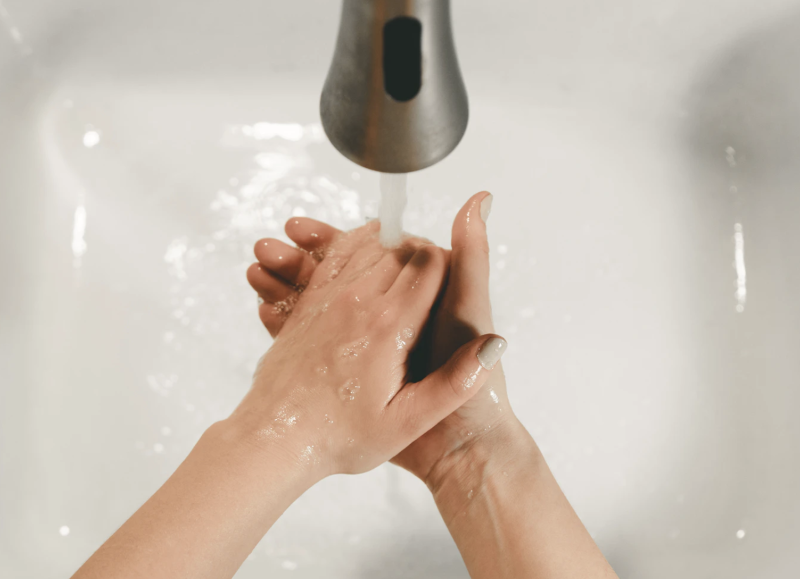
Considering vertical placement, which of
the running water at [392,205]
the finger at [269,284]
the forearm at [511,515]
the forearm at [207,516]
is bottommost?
the forearm at [511,515]

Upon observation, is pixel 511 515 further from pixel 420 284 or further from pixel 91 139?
pixel 91 139

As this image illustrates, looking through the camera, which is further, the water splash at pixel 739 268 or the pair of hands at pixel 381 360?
the water splash at pixel 739 268

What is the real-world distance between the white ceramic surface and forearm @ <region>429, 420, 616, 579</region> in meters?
0.16

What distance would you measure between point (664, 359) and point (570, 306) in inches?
5.7

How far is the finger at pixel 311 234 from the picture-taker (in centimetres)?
80

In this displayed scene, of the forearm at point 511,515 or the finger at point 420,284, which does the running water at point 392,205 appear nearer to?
the finger at point 420,284

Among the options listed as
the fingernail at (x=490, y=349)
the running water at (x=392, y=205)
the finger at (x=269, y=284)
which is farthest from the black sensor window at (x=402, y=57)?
the finger at (x=269, y=284)

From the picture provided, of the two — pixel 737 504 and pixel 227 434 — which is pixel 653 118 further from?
pixel 227 434

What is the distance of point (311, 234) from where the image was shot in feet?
2.63

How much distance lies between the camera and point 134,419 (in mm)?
855

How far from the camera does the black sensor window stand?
1.05ft

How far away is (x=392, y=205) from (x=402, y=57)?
0.27 m

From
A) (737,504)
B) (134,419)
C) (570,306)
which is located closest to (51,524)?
(134,419)

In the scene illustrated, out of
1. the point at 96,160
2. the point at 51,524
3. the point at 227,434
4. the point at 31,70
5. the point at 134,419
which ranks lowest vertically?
the point at 51,524
